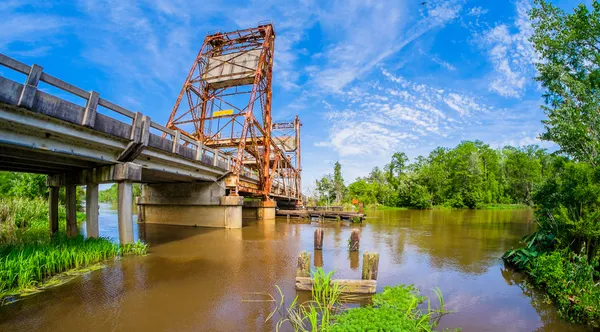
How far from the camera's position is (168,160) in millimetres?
14031

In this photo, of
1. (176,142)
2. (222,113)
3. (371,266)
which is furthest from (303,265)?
(222,113)

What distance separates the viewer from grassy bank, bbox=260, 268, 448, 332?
4.28 metres

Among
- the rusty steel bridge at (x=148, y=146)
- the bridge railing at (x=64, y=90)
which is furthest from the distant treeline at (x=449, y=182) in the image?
the bridge railing at (x=64, y=90)

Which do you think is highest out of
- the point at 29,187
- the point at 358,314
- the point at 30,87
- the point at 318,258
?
the point at 30,87

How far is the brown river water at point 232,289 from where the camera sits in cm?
545

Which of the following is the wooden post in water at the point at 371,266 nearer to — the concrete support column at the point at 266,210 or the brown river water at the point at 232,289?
the brown river water at the point at 232,289

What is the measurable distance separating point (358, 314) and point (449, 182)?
210 feet

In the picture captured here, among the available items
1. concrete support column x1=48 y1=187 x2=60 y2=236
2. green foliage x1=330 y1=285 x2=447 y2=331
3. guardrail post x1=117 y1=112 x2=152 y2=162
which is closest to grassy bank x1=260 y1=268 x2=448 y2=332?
green foliage x1=330 y1=285 x2=447 y2=331

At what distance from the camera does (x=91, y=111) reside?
8602 mm

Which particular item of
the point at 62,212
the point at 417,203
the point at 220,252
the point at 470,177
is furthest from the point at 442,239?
the point at 470,177

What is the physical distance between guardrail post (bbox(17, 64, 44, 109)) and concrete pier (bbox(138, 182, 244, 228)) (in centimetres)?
1287

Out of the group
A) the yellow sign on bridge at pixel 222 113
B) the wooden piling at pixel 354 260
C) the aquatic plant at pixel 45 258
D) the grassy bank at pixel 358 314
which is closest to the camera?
the grassy bank at pixel 358 314

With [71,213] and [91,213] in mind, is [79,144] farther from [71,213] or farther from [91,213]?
[71,213]

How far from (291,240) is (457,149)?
6405cm
